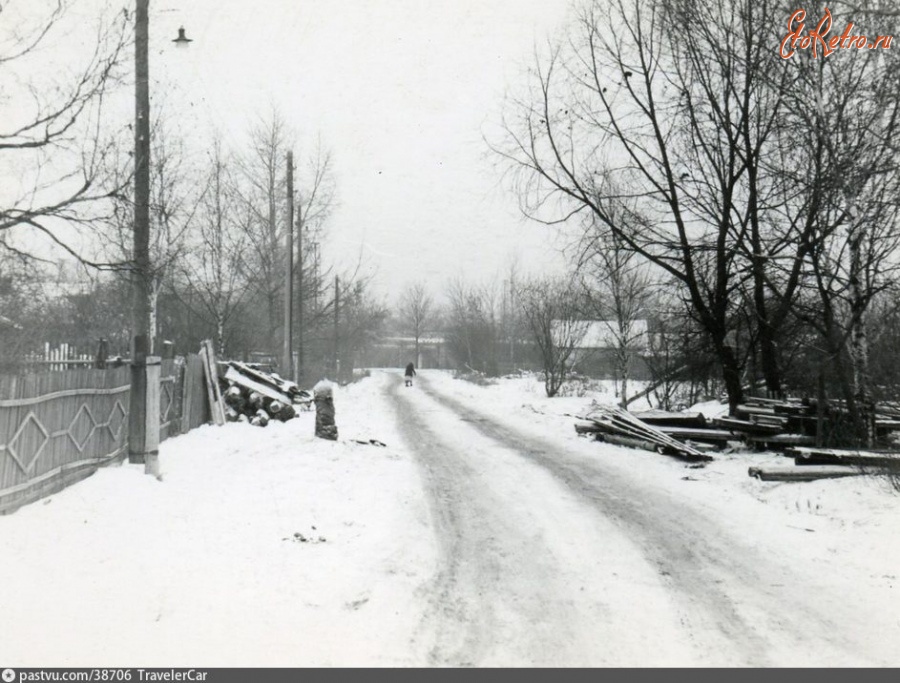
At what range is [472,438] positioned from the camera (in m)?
13.4

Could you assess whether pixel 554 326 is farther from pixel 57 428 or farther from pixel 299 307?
pixel 57 428

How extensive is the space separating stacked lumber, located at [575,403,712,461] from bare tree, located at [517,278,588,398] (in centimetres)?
1306

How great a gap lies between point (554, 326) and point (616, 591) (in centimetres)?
2369

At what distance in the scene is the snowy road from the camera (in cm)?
375

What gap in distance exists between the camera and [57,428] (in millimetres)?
7129

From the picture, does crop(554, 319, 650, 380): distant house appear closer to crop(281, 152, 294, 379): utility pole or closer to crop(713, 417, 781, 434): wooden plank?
crop(713, 417, 781, 434): wooden plank

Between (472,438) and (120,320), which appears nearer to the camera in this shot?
(472,438)

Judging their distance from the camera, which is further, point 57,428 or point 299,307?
point 299,307

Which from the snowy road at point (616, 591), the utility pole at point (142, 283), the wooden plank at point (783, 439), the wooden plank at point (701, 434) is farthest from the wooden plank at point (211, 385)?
the wooden plank at point (783, 439)

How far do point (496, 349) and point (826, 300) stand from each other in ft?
135

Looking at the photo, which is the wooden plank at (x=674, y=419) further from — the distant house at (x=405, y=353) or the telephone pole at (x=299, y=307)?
the distant house at (x=405, y=353)

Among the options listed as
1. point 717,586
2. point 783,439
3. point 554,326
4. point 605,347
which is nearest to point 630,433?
point 783,439
